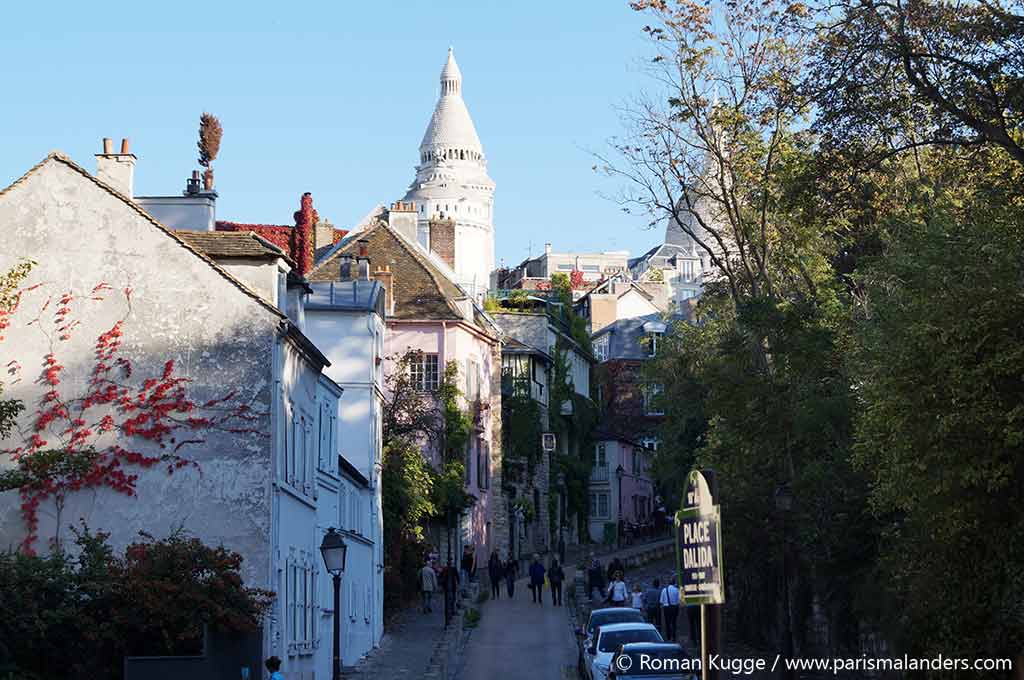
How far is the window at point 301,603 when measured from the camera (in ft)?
99.7

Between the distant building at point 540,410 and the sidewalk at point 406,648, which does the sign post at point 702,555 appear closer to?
the sidewalk at point 406,648

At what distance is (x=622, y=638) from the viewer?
31609mm

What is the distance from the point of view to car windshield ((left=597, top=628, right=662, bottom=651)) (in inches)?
1235

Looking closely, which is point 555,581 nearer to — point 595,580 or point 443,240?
point 595,580

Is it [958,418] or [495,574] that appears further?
[495,574]

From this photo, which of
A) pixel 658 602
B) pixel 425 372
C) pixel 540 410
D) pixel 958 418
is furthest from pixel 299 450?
pixel 540 410

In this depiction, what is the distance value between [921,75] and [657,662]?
10622 millimetres

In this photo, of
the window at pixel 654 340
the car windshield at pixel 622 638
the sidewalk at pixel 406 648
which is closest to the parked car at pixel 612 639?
the car windshield at pixel 622 638

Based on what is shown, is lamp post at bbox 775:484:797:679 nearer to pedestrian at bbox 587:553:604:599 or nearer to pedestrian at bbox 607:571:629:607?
pedestrian at bbox 607:571:629:607

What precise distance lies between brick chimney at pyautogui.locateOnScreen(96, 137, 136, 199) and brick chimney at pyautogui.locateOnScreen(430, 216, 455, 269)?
39834mm

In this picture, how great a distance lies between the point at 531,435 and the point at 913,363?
4851 cm

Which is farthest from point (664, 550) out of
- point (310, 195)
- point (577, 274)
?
point (577, 274)

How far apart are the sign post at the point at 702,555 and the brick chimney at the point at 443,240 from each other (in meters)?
57.9

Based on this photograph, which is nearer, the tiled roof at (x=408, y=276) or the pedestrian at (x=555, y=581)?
the pedestrian at (x=555, y=581)
